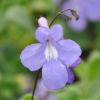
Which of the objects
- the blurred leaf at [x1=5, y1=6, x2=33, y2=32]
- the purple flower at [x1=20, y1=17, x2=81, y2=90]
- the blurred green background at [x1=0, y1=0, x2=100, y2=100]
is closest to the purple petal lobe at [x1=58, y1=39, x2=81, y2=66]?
the purple flower at [x1=20, y1=17, x2=81, y2=90]

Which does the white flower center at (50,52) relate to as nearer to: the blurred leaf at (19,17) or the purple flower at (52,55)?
the purple flower at (52,55)

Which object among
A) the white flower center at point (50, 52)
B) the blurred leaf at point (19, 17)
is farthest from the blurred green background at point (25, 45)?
the white flower center at point (50, 52)

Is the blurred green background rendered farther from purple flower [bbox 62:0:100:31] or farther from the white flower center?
the white flower center

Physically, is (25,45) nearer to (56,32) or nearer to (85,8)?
(85,8)

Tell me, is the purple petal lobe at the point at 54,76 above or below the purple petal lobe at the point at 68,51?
below

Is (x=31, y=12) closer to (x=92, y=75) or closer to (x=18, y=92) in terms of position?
(x=18, y=92)

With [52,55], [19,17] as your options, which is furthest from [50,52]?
[19,17]

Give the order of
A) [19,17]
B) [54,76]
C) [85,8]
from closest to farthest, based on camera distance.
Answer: [54,76] → [19,17] → [85,8]
